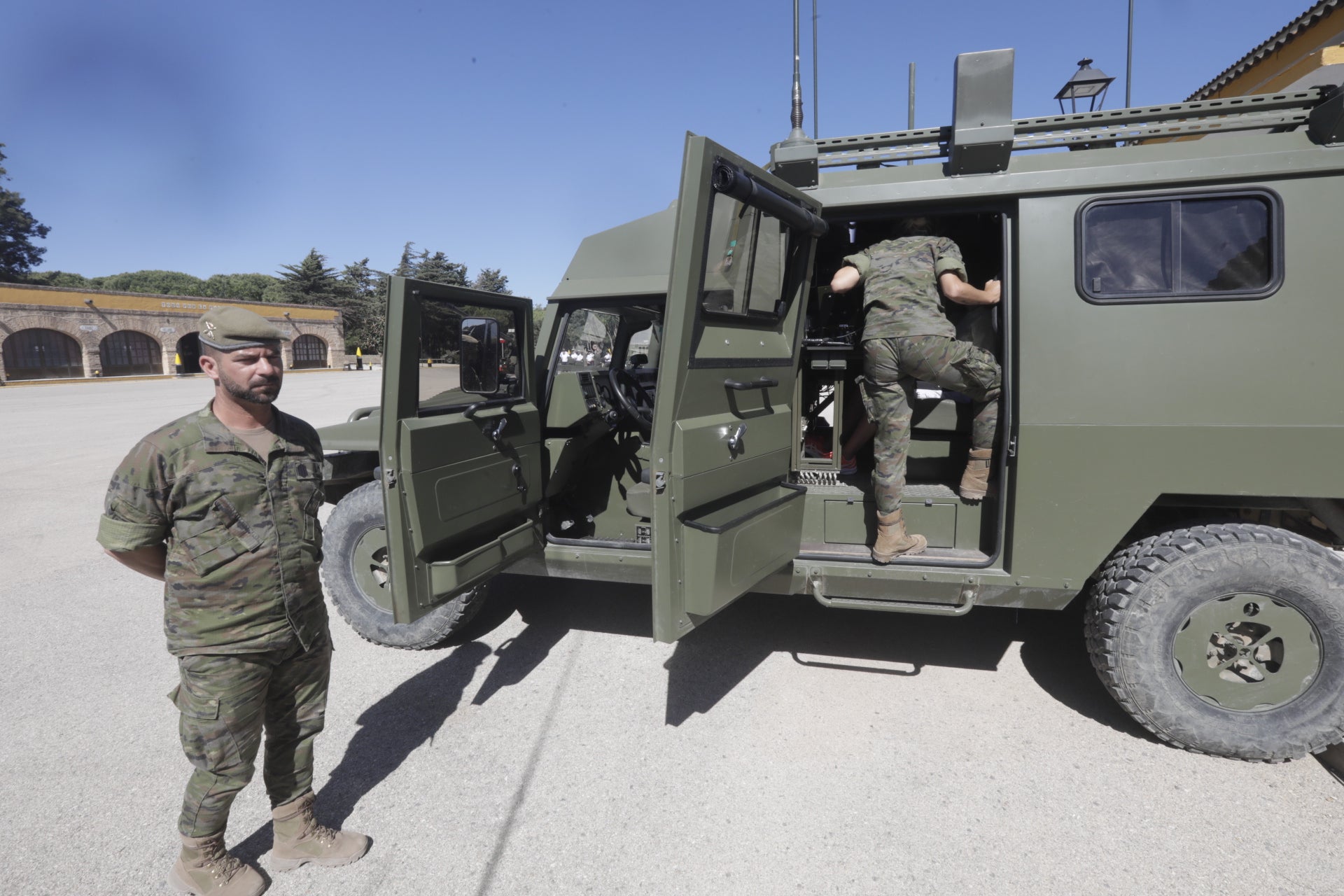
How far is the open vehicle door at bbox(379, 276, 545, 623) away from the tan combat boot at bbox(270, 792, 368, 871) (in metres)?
0.71

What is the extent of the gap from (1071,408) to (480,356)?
8.52 feet

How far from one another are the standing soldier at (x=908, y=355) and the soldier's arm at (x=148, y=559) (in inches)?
104

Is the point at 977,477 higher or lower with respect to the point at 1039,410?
lower

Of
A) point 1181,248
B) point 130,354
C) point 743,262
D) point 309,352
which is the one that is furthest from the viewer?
point 309,352

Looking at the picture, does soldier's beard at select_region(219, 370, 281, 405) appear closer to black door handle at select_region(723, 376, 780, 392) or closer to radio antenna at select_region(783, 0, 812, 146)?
black door handle at select_region(723, 376, 780, 392)

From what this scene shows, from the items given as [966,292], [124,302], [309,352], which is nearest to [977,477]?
[966,292]

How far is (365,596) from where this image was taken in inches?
144

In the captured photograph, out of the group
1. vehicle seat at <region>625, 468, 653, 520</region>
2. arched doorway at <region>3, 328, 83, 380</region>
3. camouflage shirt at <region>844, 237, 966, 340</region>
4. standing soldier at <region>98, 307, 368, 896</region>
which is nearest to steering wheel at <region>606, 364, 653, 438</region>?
vehicle seat at <region>625, 468, 653, 520</region>

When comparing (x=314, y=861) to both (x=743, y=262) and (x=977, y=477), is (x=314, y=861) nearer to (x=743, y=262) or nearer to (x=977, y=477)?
(x=743, y=262)

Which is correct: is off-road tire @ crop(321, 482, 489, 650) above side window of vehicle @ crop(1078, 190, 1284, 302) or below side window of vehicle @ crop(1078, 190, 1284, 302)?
below

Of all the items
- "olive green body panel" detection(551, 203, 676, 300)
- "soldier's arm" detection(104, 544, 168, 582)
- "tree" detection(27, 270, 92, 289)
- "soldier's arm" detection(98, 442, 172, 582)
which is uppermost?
"tree" detection(27, 270, 92, 289)

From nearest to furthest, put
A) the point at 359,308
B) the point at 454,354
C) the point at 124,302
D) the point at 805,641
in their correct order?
1. the point at 454,354
2. the point at 805,641
3. the point at 124,302
4. the point at 359,308

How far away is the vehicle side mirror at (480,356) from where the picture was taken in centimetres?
315

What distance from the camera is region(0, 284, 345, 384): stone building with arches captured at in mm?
30469
